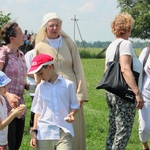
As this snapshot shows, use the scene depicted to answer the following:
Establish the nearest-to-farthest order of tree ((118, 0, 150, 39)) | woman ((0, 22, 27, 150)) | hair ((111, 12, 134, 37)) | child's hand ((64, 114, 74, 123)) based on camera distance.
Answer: child's hand ((64, 114, 74, 123))
woman ((0, 22, 27, 150))
hair ((111, 12, 134, 37))
tree ((118, 0, 150, 39))

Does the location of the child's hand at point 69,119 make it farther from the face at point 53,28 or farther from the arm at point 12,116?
the face at point 53,28

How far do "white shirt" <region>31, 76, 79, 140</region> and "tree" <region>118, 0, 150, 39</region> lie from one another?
5575 cm

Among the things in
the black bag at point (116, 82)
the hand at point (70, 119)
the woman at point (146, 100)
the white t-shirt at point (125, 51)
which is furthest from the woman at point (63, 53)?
the woman at point (146, 100)

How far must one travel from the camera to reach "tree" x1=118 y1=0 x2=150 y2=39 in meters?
59.7

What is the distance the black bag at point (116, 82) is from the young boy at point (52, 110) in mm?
958

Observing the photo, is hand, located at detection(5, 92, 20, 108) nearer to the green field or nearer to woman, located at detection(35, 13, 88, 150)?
woman, located at detection(35, 13, 88, 150)

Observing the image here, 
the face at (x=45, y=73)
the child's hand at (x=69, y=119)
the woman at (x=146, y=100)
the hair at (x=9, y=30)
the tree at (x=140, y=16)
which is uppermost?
the hair at (x=9, y=30)

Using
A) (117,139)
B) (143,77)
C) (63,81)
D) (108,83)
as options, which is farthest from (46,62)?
(143,77)

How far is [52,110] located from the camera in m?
4.59

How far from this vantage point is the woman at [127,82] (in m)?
5.45

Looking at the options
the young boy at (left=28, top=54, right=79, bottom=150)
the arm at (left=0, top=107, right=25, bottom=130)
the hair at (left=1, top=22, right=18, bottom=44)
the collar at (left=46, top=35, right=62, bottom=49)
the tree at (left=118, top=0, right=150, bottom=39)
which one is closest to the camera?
the arm at (left=0, top=107, right=25, bottom=130)

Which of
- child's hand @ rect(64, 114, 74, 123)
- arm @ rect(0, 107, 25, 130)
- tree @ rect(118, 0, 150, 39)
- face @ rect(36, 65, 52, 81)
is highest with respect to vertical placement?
face @ rect(36, 65, 52, 81)

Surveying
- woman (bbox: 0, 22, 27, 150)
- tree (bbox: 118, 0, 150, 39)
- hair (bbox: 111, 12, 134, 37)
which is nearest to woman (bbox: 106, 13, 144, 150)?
hair (bbox: 111, 12, 134, 37)

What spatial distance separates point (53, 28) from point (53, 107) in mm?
1033
